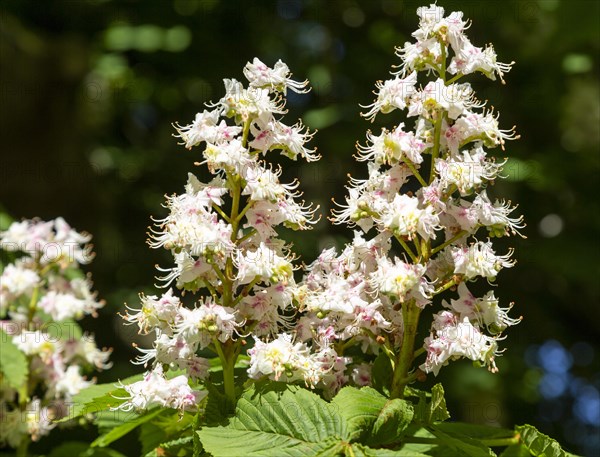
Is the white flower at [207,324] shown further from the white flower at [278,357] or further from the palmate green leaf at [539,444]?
the palmate green leaf at [539,444]

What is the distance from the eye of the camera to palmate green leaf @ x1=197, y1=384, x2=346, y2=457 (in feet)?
4.32

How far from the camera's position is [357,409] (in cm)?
139

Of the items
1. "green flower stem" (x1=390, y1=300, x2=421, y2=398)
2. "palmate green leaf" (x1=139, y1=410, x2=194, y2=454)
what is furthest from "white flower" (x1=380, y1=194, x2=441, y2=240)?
"palmate green leaf" (x1=139, y1=410, x2=194, y2=454)

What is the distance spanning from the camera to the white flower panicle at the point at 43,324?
88.9 inches

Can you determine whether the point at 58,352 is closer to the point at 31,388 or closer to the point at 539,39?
the point at 31,388

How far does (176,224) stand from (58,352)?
104cm

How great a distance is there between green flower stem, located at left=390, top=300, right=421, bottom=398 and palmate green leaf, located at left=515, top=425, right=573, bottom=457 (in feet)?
0.83

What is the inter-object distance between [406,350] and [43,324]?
1.25 metres

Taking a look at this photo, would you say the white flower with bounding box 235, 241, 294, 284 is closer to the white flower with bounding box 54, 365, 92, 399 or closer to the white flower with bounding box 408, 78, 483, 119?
the white flower with bounding box 408, 78, 483, 119

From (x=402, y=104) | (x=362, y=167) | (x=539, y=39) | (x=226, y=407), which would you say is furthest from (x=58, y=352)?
(x=539, y=39)

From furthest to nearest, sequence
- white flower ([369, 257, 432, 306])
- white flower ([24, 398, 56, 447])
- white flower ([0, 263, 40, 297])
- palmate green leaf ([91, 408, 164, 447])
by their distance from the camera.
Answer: white flower ([0, 263, 40, 297]) < white flower ([24, 398, 56, 447]) < palmate green leaf ([91, 408, 164, 447]) < white flower ([369, 257, 432, 306])

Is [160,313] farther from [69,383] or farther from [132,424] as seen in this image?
[69,383]

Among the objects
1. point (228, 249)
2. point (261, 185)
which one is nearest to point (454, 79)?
point (261, 185)

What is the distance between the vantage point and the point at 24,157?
648 centimetres
